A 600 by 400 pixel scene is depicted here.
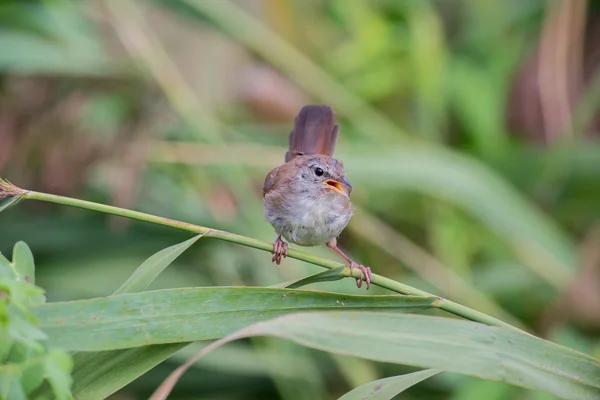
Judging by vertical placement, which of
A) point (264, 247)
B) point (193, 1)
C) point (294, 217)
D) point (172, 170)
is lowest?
point (264, 247)

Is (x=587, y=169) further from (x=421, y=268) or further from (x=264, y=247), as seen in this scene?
(x=264, y=247)

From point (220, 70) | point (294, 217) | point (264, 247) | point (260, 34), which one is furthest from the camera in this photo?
point (220, 70)

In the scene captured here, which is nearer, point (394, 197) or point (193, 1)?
point (193, 1)

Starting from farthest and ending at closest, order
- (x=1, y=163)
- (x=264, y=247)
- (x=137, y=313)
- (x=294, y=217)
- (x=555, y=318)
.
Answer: (x=555, y=318) < (x=1, y=163) < (x=294, y=217) < (x=264, y=247) < (x=137, y=313)

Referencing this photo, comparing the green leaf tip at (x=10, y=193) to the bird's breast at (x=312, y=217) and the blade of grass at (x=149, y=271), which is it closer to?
the blade of grass at (x=149, y=271)

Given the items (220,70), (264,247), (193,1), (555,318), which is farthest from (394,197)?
(264,247)

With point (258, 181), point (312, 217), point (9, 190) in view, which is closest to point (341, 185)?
point (312, 217)

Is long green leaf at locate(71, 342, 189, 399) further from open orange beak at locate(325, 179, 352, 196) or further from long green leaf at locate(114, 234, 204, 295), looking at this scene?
open orange beak at locate(325, 179, 352, 196)
